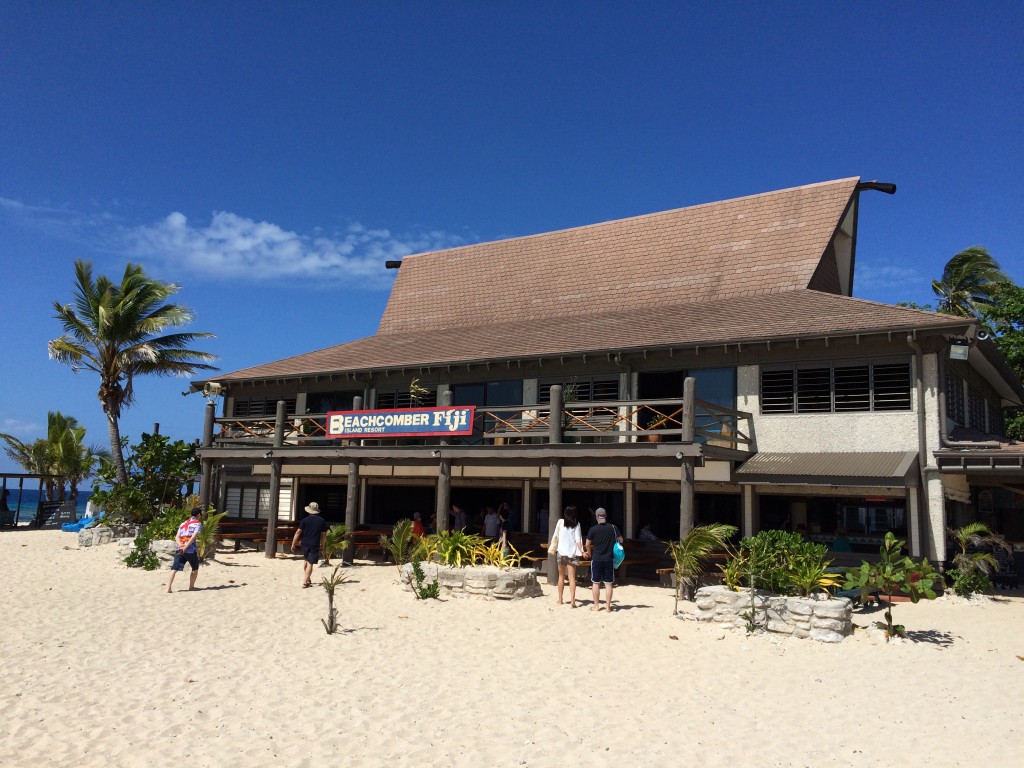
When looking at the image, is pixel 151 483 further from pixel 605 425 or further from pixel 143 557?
pixel 605 425

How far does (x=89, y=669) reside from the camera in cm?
904

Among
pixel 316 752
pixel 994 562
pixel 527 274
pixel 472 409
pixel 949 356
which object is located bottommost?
pixel 316 752

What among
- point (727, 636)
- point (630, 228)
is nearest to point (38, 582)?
point (727, 636)

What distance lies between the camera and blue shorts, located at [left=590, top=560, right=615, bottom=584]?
12430 mm

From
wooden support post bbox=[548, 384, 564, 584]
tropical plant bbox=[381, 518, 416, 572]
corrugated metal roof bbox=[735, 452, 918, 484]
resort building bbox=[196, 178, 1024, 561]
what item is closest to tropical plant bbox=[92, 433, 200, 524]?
resort building bbox=[196, 178, 1024, 561]

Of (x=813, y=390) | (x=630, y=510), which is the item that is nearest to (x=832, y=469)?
(x=813, y=390)

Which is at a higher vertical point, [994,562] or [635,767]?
[994,562]

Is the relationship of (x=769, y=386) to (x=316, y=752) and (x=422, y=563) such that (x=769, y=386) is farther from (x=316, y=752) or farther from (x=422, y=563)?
(x=316, y=752)

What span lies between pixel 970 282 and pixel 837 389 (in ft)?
63.0

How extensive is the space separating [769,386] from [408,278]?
576 inches

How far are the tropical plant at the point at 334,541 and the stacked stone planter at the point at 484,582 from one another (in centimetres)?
294

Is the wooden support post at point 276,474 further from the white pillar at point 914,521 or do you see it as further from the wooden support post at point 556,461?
the white pillar at point 914,521

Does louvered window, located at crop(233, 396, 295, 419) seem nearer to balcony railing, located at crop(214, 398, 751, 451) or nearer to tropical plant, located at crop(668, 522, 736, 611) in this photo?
balcony railing, located at crop(214, 398, 751, 451)

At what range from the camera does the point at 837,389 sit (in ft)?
51.2
